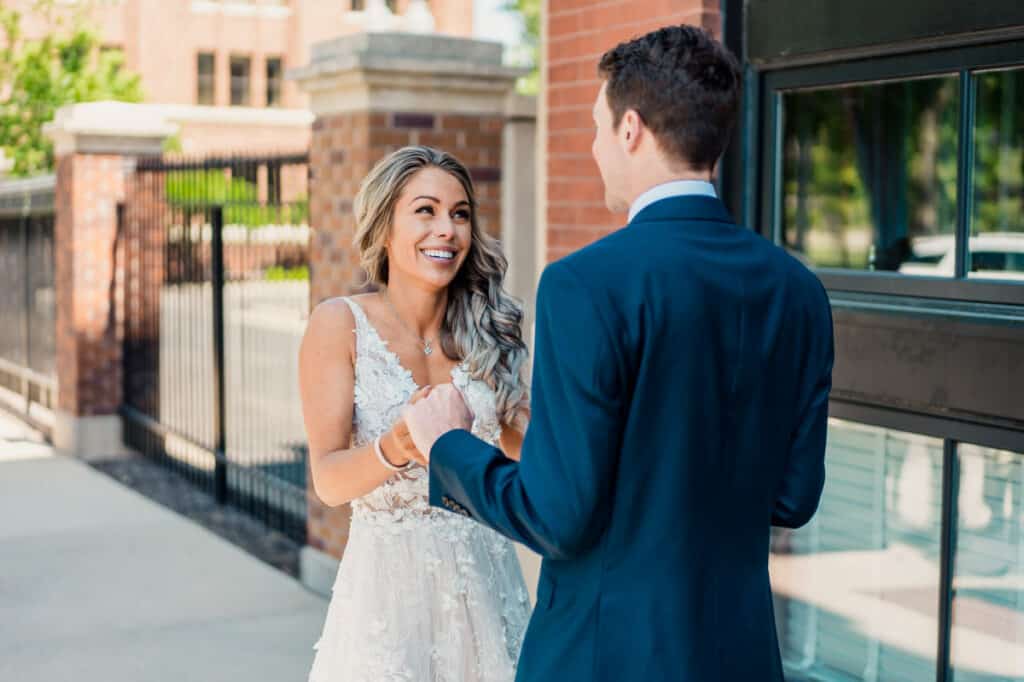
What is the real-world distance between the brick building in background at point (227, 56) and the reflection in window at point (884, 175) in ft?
112

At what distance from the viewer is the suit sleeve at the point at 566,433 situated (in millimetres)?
2021

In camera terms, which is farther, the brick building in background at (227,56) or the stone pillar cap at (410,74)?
the brick building in background at (227,56)

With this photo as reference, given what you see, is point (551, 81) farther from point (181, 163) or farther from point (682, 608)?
point (181, 163)

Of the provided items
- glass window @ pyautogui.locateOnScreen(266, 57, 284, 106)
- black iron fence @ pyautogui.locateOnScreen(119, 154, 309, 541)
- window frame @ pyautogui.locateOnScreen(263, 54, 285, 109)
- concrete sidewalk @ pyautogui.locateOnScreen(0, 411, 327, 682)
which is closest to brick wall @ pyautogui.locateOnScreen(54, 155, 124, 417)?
black iron fence @ pyautogui.locateOnScreen(119, 154, 309, 541)

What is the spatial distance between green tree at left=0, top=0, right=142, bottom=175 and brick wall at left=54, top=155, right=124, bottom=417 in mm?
8622

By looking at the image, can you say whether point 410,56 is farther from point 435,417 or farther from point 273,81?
point 273,81

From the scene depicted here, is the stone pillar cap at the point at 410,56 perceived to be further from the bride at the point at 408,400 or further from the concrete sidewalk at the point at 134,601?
the bride at the point at 408,400

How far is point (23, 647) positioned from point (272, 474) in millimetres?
2799

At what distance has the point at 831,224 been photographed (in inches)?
327

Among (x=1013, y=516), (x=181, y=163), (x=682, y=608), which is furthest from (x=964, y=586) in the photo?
(x=181, y=163)

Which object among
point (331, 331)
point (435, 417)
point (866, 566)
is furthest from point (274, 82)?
point (435, 417)

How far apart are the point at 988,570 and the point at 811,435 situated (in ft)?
6.63

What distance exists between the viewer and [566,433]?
205 cm

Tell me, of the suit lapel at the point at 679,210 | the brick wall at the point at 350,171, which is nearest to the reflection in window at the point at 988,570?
the suit lapel at the point at 679,210
